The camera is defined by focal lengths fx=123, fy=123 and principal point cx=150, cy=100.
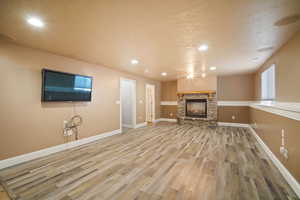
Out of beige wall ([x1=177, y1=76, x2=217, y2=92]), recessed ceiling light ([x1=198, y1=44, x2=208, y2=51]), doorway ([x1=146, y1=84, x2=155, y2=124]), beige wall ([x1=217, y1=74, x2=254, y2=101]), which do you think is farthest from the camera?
doorway ([x1=146, y1=84, x2=155, y2=124])

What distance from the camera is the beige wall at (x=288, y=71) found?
199 centimetres

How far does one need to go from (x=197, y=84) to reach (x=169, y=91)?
5.65ft

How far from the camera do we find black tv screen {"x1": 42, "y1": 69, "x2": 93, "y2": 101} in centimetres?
277

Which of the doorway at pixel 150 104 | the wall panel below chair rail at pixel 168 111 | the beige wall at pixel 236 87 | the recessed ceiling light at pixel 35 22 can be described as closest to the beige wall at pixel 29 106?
the recessed ceiling light at pixel 35 22

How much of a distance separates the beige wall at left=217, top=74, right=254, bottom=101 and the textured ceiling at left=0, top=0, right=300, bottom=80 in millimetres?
3055

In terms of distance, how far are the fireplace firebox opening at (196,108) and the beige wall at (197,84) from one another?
0.63 meters

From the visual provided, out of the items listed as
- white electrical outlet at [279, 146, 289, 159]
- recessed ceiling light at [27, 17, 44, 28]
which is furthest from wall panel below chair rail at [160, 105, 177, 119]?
A: recessed ceiling light at [27, 17, 44, 28]

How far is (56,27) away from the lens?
6.26 feet

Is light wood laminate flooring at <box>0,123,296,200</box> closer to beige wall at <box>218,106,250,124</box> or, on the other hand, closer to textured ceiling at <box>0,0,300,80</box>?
textured ceiling at <box>0,0,300,80</box>

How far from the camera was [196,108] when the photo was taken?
6402 mm

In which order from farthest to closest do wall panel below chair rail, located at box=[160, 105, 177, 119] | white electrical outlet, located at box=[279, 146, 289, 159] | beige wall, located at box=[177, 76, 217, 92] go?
wall panel below chair rail, located at box=[160, 105, 177, 119], beige wall, located at box=[177, 76, 217, 92], white electrical outlet, located at box=[279, 146, 289, 159]

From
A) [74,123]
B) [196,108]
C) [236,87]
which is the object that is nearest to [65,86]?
[74,123]

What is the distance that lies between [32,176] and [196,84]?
250 inches

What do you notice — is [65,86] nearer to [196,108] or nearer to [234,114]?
[196,108]
